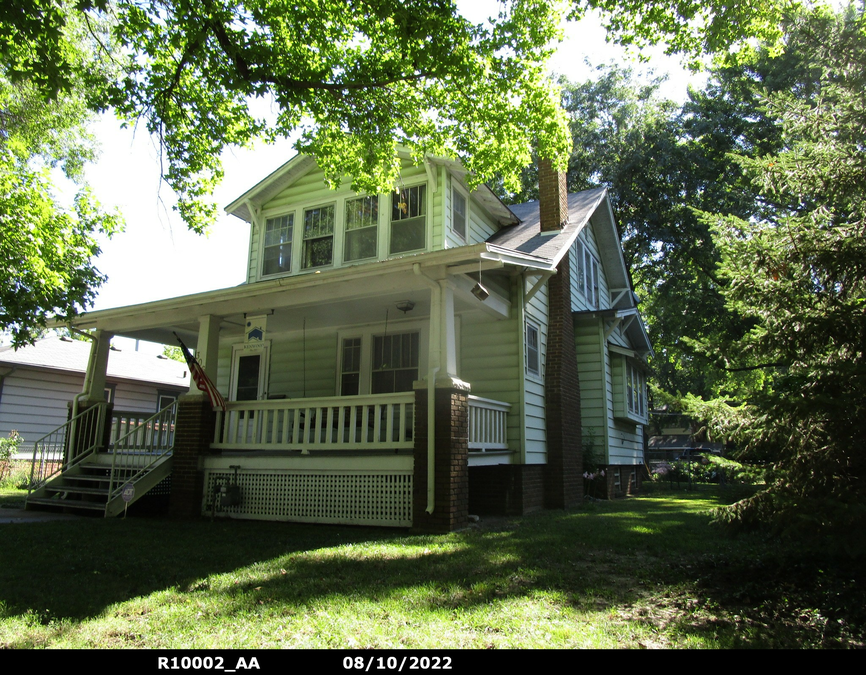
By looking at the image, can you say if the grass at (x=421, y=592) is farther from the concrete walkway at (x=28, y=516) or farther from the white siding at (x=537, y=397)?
the white siding at (x=537, y=397)

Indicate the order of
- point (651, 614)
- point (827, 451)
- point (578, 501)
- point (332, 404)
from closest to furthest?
point (651, 614), point (827, 451), point (332, 404), point (578, 501)

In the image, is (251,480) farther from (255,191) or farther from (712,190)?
(712,190)

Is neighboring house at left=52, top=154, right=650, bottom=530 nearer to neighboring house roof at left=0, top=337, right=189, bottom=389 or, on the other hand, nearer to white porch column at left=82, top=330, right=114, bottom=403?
white porch column at left=82, top=330, right=114, bottom=403

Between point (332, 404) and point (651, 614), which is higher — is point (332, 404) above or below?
above

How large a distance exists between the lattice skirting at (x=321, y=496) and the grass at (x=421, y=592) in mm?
963

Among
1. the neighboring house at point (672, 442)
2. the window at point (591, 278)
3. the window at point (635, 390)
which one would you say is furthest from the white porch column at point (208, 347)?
the neighboring house at point (672, 442)

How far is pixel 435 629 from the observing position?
155 inches

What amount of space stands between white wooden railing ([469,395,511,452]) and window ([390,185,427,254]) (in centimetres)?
360

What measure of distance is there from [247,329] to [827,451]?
8.55 meters

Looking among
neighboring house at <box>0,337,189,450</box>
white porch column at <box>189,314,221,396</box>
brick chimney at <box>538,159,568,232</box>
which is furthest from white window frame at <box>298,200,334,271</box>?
neighboring house at <box>0,337,189,450</box>

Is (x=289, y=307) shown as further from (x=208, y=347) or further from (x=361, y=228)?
(x=361, y=228)

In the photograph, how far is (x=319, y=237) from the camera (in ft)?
43.4
